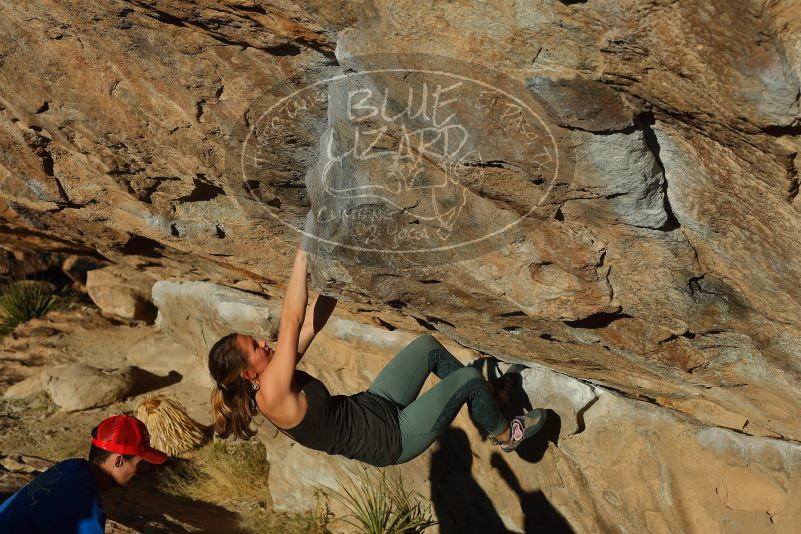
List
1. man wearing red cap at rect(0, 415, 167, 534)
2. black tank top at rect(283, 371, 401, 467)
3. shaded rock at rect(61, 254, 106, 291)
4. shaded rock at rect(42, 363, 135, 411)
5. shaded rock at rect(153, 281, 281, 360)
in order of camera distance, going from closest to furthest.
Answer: man wearing red cap at rect(0, 415, 167, 534) → black tank top at rect(283, 371, 401, 467) → shaded rock at rect(153, 281, 281, 360) → shaded rock at rect(42, 363, 135, 411) → shaded rock at rect(61, 254, 106, 291)

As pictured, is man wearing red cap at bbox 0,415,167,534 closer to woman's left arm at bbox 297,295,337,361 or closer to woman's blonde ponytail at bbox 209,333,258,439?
woman's blonde ponytail at bbox 209,333,258,439

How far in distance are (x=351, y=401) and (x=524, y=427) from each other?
973mm

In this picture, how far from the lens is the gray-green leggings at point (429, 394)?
429 cm

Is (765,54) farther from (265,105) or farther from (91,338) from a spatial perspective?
(91,338)

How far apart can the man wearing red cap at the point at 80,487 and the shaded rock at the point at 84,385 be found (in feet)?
13.9

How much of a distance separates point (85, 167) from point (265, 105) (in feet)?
5.75

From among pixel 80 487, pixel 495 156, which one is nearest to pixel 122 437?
pixel 80 487

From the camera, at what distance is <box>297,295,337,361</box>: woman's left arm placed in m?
Answer: 4.25

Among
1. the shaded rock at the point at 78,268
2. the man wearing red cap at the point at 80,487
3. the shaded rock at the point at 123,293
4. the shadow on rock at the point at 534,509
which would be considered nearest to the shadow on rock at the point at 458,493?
the shadow on rock at the point at 534,509

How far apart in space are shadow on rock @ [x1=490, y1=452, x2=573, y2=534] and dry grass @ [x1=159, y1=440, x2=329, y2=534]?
1.70 m

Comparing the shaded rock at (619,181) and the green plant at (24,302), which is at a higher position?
the shaded rock at (619,181)

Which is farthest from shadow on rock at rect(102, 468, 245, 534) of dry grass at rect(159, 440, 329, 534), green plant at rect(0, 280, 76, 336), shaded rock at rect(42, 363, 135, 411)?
green plant at rect(0, 280, 76, 336)

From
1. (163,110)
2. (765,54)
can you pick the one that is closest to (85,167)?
(163,110)

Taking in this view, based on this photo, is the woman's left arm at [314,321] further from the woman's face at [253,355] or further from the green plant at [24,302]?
the green plant at [24,302]
